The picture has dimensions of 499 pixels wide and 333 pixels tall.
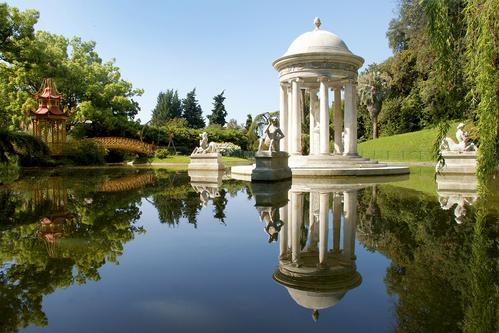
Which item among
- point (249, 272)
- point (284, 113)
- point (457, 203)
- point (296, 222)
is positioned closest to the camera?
point (249, 272)

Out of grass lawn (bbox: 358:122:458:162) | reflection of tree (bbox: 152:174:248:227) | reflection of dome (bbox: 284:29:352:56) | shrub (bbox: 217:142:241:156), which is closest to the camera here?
reflection of tree (bbox: 152:174:248:227)

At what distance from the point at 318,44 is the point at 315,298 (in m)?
20.9

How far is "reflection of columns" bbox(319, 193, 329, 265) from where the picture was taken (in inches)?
215

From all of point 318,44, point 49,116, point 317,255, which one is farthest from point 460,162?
point 49,116

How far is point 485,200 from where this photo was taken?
10.1 m

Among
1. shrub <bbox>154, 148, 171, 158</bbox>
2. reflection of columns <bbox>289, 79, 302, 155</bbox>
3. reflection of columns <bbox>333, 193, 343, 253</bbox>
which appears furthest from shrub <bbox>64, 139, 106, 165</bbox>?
reflection of columns <bbox>333, 193, 343, 253</bbox>

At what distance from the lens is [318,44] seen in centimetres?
2298

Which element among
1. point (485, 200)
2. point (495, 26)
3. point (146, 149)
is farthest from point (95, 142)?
point (495, 26)

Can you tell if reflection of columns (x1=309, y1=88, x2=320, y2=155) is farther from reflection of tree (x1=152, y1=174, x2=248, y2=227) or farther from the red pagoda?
the red pagoda

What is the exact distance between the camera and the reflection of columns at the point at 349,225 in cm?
567

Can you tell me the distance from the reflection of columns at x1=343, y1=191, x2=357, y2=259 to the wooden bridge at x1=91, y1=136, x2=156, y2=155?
31119mm

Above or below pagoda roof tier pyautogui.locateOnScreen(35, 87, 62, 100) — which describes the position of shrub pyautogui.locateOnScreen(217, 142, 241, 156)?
below

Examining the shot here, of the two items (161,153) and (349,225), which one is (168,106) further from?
(349,225)

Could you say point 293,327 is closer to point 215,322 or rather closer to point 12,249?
point 215,322
